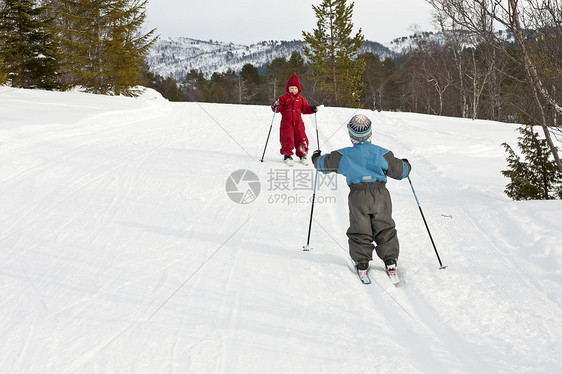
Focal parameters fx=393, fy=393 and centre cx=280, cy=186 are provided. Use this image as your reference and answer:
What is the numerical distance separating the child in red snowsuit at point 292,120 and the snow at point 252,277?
662 millimetres

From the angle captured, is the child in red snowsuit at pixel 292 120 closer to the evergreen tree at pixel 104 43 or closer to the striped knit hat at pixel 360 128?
the striped knit hat at pixel 360 128

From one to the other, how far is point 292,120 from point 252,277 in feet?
16.0

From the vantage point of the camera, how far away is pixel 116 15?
2195cm

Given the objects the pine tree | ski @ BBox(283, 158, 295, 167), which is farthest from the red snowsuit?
the pine tree

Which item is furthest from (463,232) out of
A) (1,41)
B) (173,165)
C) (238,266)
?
(1,41)

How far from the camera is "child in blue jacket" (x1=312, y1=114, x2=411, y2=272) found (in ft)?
11.6

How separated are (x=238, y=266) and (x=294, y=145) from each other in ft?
14.9

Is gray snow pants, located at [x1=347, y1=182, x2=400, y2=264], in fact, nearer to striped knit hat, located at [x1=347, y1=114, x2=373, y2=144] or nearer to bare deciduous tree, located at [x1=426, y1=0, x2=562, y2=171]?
striped knit hat, located at [x1=347, y1=114, x2=373, y2=144]

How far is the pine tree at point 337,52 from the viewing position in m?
33.6

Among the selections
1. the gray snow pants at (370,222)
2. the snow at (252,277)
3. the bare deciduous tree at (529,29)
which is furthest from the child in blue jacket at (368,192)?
the bare deciduous tree at (529,29)

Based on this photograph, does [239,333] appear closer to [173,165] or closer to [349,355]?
[349,355]

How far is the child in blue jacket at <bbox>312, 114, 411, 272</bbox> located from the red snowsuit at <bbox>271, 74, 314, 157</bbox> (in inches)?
170

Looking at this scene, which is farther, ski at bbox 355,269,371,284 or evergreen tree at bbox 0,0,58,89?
evergreen tree at bbox 0,0,58,89

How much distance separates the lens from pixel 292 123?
795 centimetres
